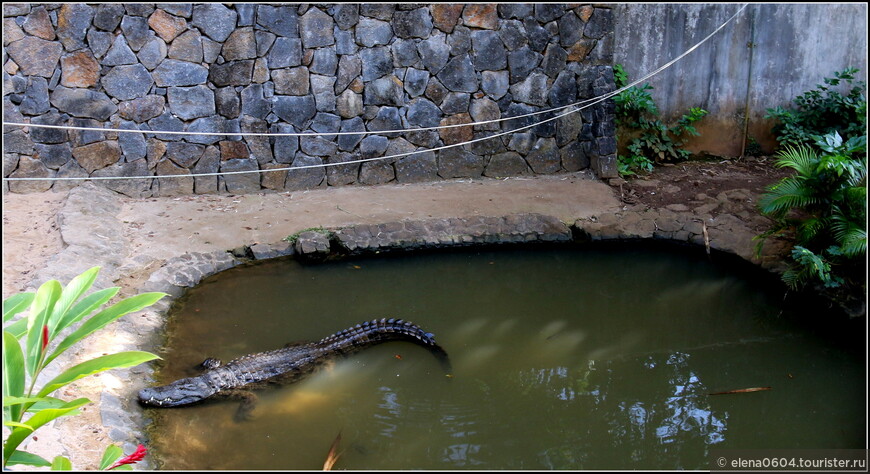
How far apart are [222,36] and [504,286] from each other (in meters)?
3.15

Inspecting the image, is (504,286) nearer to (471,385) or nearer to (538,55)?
(471,385)

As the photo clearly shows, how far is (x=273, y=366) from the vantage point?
13.0 ft

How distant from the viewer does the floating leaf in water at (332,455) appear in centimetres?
329

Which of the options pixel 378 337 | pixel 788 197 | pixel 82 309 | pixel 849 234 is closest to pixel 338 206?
pixel 378 337

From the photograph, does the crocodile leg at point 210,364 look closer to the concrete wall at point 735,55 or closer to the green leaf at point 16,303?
the green leaf at point 16,303

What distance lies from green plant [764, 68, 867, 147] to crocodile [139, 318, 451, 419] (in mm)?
4207

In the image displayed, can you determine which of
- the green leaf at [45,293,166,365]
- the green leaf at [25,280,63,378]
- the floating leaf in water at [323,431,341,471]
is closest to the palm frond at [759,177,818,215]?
the floating leaf in water at [323,431,341,471]

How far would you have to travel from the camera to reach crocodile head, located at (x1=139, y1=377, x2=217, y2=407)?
363cm

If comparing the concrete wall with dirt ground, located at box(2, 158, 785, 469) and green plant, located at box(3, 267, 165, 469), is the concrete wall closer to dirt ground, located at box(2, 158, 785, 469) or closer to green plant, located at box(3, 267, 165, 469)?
dirt ground, located at box(2, 158, 785, 469)

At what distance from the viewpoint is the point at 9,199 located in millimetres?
5727

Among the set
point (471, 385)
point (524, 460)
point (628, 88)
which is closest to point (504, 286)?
point (471, 385)

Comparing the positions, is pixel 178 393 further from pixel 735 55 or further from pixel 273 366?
pixel 735 55

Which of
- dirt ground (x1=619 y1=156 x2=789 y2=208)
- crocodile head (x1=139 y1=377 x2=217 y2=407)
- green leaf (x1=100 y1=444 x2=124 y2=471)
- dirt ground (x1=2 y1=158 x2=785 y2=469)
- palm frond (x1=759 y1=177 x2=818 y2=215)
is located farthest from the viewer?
dirt ground (x1=619 y1=156 x2=789 y2=208)

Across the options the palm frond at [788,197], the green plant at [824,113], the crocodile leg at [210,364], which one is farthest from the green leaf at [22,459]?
the green plant at [824,113]
